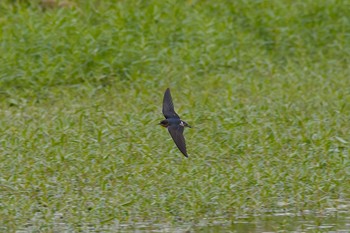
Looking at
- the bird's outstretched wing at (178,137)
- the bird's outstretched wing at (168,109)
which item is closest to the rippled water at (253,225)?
the bird's outstretched wing at (178,137)

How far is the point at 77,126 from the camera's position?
8.88 meters

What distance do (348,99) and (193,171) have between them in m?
2.76

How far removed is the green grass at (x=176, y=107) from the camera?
23.2ft

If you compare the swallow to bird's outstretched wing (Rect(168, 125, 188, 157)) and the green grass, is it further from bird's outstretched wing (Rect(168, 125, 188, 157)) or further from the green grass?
the green grass

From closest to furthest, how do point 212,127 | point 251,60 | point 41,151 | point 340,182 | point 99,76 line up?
point 340,182, point 41,151, point 212,127, point 99,76, point 251,60

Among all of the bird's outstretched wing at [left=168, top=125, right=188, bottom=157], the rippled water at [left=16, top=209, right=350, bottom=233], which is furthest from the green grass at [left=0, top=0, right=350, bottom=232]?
the bird's outstretched wing at [left=168, top=125, right=188, bottom=157]

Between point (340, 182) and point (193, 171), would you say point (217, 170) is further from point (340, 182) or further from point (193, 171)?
point (340, 182)

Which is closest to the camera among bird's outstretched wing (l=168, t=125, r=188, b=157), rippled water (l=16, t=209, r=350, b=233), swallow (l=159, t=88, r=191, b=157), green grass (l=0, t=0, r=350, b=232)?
rippled water (l=16, t=209, r=350, b=233)

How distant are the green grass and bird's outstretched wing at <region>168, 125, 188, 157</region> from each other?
0.28m

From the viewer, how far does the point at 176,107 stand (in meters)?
9.66

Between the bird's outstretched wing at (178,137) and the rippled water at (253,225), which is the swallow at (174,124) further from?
the rippled water at (253,225)

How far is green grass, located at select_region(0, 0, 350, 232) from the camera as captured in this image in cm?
708

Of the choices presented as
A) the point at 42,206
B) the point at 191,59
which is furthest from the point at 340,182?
the point at 191,59

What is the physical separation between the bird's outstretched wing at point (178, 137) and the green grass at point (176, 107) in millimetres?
285
